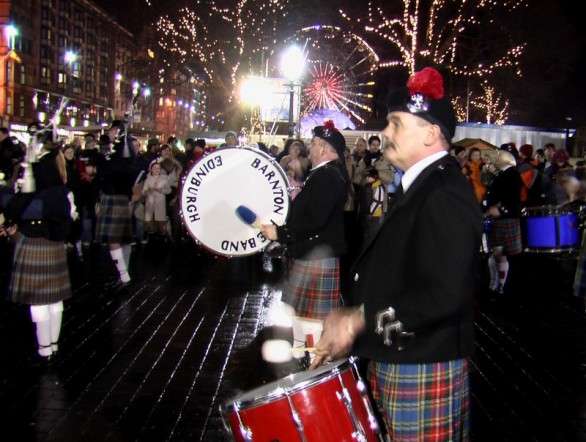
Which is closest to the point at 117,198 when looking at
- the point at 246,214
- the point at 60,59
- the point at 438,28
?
the point at 246,214

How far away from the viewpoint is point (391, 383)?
103 inches

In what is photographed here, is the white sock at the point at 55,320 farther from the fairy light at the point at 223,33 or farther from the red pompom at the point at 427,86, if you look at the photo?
the fairy light at the point at 223,33

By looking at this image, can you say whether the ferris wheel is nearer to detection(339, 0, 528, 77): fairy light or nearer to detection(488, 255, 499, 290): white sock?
detection(339, 0, 528, 77): fairy light

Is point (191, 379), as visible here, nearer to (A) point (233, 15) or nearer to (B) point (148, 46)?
(A) point (233, 15)

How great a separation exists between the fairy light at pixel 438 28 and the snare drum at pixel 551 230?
1691cm

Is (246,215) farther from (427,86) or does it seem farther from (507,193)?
(507,193)

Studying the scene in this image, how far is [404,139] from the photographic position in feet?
8.61

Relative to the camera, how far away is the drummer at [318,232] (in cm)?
496

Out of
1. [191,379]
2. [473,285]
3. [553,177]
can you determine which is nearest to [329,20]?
[553,177]

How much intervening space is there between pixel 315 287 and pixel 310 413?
8.89ft

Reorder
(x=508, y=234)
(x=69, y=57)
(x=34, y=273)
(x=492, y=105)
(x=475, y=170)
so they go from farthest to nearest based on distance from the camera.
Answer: (x=69, y=57)
(x=492, y=105)
(x=475, y=170)
(x=508, y=234)
(x=34, y=273)

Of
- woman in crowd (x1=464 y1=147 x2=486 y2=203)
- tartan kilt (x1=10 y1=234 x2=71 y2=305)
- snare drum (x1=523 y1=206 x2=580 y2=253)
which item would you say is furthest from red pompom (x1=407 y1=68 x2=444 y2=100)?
woman in crowd (x1=464 y1=147 x2=486 y2=203)

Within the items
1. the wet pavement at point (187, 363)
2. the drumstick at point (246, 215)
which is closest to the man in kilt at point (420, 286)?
the wet pavement at point (187, 363)

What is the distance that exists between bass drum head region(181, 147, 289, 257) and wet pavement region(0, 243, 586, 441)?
3.55 feet
